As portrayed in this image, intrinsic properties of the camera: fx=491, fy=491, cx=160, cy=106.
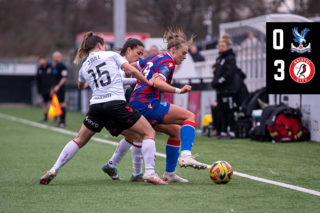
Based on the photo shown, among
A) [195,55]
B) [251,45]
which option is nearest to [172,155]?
[251,45]

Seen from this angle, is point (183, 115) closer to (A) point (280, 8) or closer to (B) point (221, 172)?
(B) point (221, 172)

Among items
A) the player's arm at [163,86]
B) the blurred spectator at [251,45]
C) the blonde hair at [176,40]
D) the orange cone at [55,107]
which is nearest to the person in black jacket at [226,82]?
the blurred spectator at [251,45]

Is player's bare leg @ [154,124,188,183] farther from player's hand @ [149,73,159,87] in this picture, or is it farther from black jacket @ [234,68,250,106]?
black jacket @ [234,68,250,106]

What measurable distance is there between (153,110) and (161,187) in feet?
2.77

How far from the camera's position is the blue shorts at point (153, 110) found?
5422 mm

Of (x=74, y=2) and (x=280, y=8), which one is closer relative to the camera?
(x=280, y=8)

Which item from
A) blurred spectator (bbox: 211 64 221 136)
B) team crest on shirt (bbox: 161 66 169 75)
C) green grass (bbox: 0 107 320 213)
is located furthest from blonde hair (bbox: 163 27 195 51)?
blurred spectator (bbox: 211 64 221 136)

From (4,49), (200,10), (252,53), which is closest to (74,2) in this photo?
(4,49)

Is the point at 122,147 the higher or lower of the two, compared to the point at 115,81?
lower

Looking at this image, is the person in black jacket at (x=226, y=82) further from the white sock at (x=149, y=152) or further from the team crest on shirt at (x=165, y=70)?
the white sock at (x=149, y=152)

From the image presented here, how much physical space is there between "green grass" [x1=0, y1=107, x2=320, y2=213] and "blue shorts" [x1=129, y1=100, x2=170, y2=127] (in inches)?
28.9

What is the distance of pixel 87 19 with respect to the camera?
1599 inches

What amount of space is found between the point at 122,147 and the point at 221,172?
4.08 ft

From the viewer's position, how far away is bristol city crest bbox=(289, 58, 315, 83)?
1079 cm
